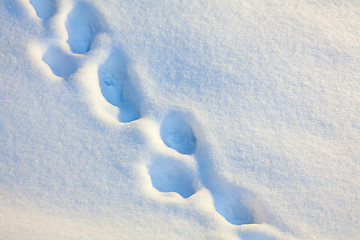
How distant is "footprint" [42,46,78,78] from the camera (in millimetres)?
1158

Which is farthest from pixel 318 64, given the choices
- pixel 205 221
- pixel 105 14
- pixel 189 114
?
pixel 105 14

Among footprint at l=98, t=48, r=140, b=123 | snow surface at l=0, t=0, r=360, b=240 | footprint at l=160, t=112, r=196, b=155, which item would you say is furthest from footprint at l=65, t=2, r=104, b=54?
footprint at l=160, t=112, r=196, b=155

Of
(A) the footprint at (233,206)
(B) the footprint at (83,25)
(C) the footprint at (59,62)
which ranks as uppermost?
(B) the footprint at (83,25)

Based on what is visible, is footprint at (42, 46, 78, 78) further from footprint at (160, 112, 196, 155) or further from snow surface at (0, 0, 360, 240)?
footprint at (160, 112, 196, 155)

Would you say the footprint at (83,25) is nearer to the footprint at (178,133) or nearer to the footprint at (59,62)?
the footprint at (59,62)

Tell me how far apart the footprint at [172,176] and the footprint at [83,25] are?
0.49m

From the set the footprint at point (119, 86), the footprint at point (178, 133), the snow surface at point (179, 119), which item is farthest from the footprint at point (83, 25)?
the footprint at point (178, 133)

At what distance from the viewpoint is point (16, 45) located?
116 centimetres

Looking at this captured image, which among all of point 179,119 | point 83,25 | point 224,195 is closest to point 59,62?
point 83,25

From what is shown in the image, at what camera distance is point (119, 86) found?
118cm

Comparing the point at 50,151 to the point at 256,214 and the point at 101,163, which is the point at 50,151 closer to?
the point at 101,163

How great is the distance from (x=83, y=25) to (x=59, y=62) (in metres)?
0.17

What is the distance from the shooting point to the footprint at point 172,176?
1.08m

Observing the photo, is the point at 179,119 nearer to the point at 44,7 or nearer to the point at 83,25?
the point at 83,25
